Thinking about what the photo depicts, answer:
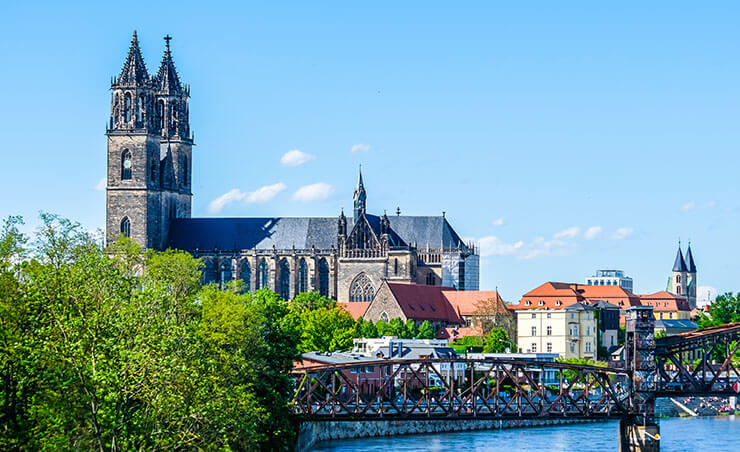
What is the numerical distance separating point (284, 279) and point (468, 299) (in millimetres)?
22460

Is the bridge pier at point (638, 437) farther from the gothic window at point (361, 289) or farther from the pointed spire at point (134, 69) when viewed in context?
the pointed spire at point (134, 69)

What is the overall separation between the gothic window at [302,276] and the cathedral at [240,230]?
104mm

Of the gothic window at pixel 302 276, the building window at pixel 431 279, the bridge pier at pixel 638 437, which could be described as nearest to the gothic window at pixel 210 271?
the gothic window at pixel 302 276

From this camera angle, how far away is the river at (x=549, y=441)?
7394 centimetres

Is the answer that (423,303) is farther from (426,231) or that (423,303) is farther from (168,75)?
(168,75)

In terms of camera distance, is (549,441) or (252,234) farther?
(252,234)

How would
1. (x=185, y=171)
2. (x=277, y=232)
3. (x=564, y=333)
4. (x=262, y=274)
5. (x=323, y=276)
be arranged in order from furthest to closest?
(x=185, y=171), (x=277, y=232), (x=262, y=274), (x=323, y=276), (x=564, y=333)

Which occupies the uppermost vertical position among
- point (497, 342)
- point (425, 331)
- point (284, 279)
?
point (284, 279)

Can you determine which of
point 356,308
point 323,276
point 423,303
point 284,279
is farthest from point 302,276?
point 423,303

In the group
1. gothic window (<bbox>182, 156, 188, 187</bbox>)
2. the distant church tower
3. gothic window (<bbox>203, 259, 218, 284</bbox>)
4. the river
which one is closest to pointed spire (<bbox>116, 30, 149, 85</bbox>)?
the distant church tower

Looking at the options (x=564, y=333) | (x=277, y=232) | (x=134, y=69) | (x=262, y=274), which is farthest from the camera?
(x=277, y=232)

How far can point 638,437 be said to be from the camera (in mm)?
61531

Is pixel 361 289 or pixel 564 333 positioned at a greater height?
pixel 361 289

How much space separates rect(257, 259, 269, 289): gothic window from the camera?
15425cm
